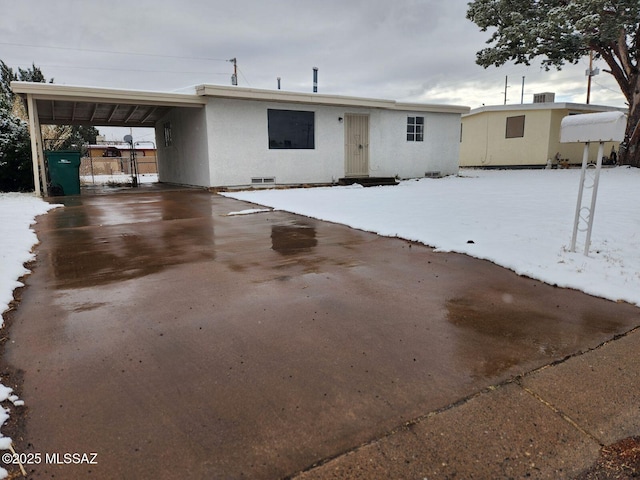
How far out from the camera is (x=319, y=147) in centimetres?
1384

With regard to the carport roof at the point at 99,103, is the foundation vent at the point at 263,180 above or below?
below

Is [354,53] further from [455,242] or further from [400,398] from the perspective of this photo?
[400,398]

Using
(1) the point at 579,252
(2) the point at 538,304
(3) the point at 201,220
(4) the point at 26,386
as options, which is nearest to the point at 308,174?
(3) the point at 201,220

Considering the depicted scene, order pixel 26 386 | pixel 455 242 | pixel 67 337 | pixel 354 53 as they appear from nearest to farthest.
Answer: pixel 26 386 → pixel 67 337 → pixel 455 242 → pixel 354 53

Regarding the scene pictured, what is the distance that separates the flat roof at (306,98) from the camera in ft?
38.2

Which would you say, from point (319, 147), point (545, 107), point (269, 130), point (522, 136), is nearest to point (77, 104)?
point (269, 130)

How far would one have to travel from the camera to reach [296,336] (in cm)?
263

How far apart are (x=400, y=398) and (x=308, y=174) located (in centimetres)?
1219

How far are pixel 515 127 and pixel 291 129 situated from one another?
1365cm

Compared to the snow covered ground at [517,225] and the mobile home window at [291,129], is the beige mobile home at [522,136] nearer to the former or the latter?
the snow covered ground at [517,225]

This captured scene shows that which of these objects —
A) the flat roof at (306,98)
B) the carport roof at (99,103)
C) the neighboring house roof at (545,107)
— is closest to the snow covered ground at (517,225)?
the flat roof at (306,98)

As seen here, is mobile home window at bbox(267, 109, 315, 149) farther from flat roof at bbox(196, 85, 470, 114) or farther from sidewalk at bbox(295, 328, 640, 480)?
sidewalk at bbox(295, 328, 640, 480)

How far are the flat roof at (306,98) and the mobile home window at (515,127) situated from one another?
281 inches

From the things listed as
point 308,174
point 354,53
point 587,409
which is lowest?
point 587,409
